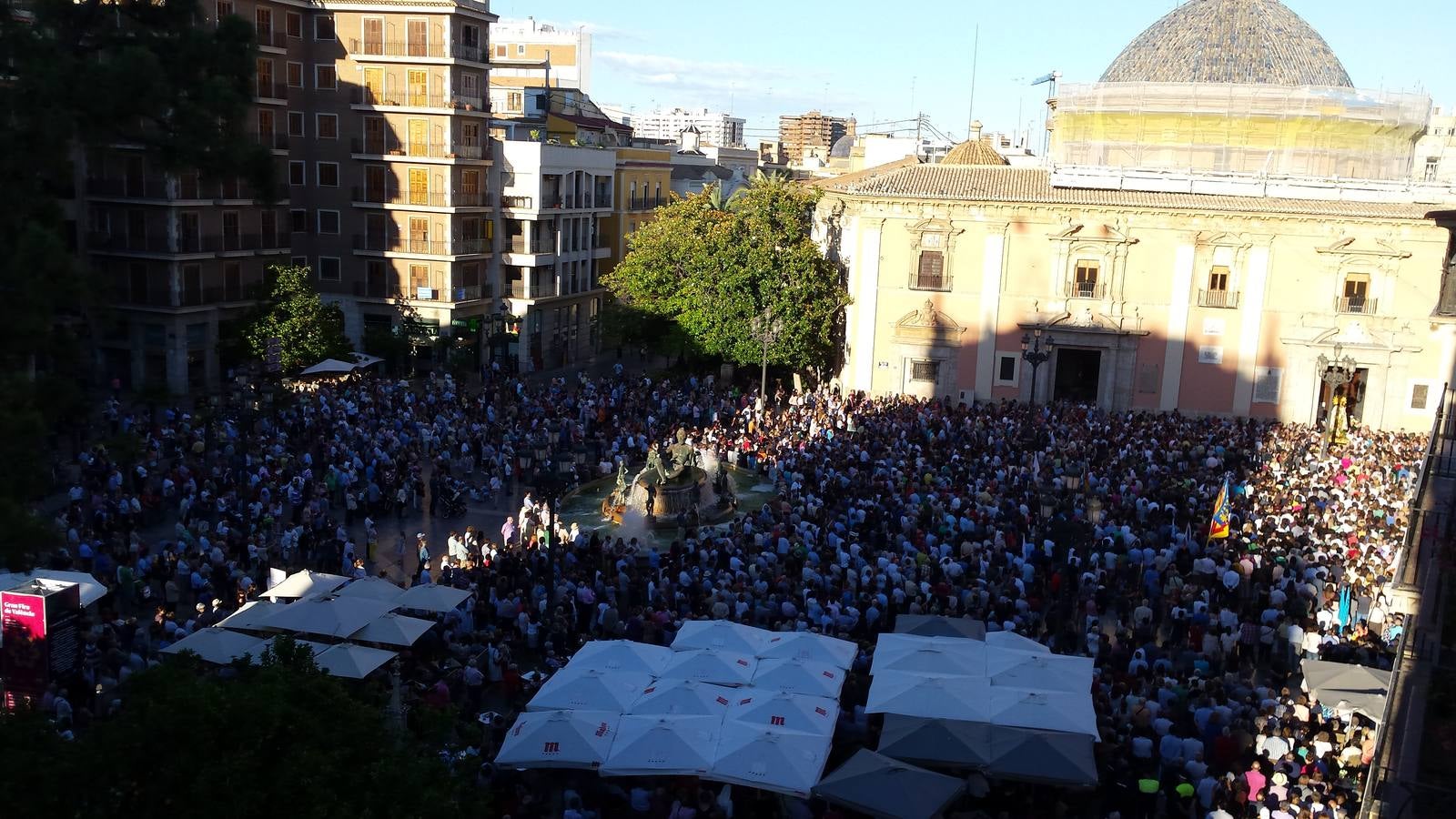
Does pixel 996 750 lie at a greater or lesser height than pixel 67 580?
lesser

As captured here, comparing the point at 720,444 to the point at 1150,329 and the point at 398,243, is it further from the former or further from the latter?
the point at 398,243

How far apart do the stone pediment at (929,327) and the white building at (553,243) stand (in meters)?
14.9

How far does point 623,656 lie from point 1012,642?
4747 millimetres

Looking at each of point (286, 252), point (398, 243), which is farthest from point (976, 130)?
point (286, 252)

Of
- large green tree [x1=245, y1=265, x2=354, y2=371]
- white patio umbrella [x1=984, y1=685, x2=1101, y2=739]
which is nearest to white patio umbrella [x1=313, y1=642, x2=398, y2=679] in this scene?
white patio umbrella [x1=984, y1=685, x2=1101, y2=739]

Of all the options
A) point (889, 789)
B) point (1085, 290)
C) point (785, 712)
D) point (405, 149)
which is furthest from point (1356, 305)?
point (405, 149)

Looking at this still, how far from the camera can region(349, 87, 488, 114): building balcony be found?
139ft

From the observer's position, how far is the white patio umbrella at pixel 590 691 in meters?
13.4

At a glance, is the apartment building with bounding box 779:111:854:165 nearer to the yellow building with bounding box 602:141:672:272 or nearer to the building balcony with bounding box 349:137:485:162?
the yellow building with bounding box 602:141:672:272

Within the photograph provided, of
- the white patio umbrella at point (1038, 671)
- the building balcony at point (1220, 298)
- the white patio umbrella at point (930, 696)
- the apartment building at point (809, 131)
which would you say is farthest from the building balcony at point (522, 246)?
the apartment building at point (809, 131)

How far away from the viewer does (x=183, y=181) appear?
3609 cm

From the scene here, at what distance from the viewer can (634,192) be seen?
184 ft

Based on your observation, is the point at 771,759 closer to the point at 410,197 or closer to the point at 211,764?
the point at 211,764

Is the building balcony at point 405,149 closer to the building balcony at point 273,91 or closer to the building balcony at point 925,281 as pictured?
the building balcony at point 273,91
